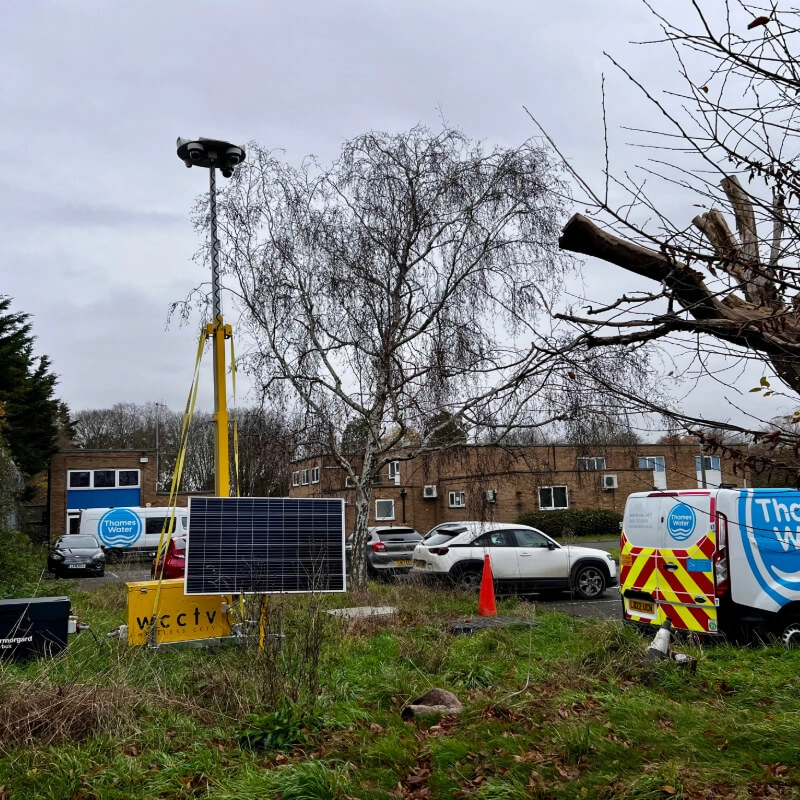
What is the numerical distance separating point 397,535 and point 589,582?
5811 mm

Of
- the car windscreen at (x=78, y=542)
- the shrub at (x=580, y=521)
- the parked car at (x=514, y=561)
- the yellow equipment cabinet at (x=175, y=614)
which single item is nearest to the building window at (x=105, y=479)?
the car windscreen at (x=78, y=542)

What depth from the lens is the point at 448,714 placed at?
6004 mm

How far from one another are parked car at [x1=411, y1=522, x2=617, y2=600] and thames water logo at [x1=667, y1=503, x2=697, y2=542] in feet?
19.0

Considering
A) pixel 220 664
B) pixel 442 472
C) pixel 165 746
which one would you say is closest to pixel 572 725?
pixel 165 746

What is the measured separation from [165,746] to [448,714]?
1.97 metres

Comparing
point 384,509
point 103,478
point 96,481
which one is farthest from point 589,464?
point 96,481

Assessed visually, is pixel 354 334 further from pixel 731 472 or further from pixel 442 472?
pixel 731 472

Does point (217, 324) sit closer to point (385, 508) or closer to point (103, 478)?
point (385, 508)

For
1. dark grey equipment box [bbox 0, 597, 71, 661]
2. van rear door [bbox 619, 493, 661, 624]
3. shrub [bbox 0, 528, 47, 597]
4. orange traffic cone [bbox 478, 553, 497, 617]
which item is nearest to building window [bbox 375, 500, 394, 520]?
shrub [bbox 0, 528, 47, 597]

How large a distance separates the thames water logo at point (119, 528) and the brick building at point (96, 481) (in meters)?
7.50

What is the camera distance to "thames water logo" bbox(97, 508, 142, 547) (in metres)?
33.1

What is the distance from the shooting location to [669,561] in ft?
30.1

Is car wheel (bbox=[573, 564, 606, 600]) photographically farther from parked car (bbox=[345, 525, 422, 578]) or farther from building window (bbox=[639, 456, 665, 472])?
building window (bbox=[639, 456, 665, 472])

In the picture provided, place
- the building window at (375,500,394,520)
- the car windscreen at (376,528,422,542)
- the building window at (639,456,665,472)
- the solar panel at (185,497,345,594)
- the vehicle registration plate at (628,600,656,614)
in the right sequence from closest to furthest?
1. the building window at (639,456,665,472)
2. the solar panel at (185,497,345,594)
3. the vehicle registration plate at (628,600,656,614)
4. the car windscreen at (376,528,422,542)
5. the building window at (375,500,394,520)
